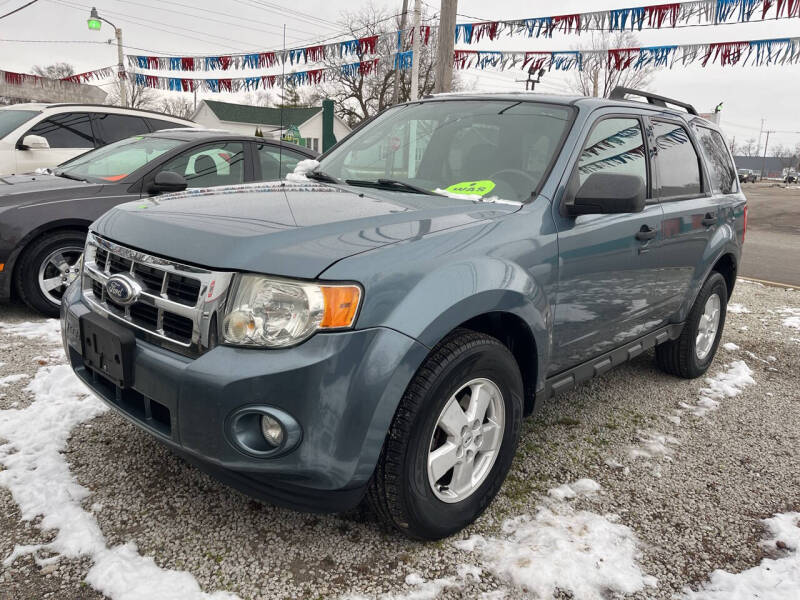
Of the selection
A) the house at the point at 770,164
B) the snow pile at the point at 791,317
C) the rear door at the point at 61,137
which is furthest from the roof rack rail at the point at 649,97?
the house at the point at 770,164

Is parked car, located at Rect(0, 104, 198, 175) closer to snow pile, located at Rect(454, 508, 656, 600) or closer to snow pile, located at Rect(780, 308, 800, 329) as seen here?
snow pile, located at Rect(454, 508, 656, 600)

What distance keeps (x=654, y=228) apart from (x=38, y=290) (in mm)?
4510

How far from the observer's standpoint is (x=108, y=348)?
88.6 inches

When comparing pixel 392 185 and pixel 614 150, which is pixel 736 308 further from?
pixel 392 185

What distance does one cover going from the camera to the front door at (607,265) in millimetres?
2811

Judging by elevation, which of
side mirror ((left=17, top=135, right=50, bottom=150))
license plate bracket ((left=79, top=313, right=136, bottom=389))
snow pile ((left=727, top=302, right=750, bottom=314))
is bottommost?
snow pile ((left=727, top=302, right=750, bottom=314))

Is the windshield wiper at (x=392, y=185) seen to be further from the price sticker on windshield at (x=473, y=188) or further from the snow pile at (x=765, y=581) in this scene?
the snow pile at (x=765, y=581)

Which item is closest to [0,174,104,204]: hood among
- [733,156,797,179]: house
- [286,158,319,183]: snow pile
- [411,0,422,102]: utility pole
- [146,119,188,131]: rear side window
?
[146,119,188,131]: rear side window

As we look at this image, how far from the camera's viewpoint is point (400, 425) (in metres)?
2.08

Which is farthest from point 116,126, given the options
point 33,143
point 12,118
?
point 12,118

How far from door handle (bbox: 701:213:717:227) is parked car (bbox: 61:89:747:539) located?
0.61m

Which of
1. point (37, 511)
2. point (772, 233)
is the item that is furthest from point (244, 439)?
point (772, 233)

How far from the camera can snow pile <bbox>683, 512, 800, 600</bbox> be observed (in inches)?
86.8

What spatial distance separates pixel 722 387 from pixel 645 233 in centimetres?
176
